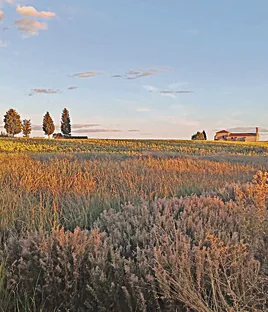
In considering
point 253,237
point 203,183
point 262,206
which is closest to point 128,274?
point 253,237

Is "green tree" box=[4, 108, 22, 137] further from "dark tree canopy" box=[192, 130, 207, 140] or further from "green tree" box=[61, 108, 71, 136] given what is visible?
"dark tree canopy" box=[192, 130, 207, 140]

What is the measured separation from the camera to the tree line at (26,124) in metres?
86.4

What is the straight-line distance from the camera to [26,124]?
98.1 m

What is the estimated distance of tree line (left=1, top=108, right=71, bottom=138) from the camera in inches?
3403

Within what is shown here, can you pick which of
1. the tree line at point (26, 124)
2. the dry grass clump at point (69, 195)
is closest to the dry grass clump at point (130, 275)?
the dry grass clump at point (69, 195)

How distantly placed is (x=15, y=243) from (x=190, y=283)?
1949mm

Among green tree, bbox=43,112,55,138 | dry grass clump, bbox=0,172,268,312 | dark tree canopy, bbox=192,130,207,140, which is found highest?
green tree, bbox=43,112,55,138

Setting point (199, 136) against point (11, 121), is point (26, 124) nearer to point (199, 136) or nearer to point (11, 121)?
point (11, 121)

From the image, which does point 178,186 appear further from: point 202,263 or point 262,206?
point 202,263

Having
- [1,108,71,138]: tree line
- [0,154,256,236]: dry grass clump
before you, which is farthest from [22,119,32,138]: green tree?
[0,154,256,236]: dry grass clump

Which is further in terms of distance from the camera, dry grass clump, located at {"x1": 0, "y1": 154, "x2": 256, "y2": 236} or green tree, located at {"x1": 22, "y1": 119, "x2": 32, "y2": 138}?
green tree, located at {"x1": 22, "y1": 119, "x2": 32, "y2": 138}

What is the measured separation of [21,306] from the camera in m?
2.75

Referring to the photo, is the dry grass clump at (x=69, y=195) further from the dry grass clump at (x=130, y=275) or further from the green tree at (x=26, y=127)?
the green tree at (x=26, y=127)

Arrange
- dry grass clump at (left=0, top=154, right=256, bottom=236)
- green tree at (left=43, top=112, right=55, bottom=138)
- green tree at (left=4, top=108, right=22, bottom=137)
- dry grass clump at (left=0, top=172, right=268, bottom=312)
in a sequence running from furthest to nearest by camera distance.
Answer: green tree at (left=43, top=112, right=55, bottom=138) < green tree at (left=4, top=108, right=22, bottom=137) < dry grass clump at (left=0, top=154, right=256, bottom=236) < dry grass clump at (left=0, top=172, right=268, bottom=312)
